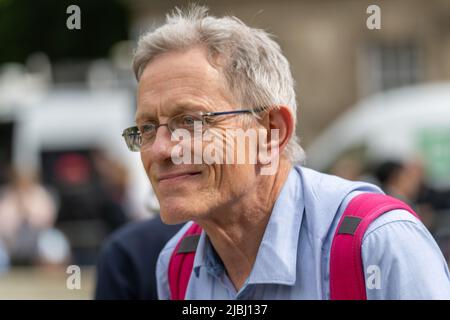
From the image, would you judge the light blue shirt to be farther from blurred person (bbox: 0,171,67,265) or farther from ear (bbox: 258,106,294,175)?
blurred person (bbox: 0,171,67,265)

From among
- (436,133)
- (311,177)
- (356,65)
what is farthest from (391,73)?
(311,177)

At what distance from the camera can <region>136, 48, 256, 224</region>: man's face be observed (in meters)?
2.83

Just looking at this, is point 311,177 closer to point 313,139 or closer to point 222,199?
point 222,199

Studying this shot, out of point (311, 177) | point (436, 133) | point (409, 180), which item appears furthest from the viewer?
point (436, 133)

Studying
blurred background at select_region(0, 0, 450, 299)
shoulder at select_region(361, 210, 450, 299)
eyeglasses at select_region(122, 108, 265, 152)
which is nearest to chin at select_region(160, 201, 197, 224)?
eyeglasses at select_region(122, 108, 265, 152)

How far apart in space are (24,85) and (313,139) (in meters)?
7.82

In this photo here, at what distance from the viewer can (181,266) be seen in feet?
10.1

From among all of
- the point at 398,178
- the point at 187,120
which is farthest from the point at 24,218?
the point at 187,120

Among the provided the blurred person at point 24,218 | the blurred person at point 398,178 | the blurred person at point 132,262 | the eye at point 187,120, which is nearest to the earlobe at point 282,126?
the eye at point 187,120

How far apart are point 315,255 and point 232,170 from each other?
387mm

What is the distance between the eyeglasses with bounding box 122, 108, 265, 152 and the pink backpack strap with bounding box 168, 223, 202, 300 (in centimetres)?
35
